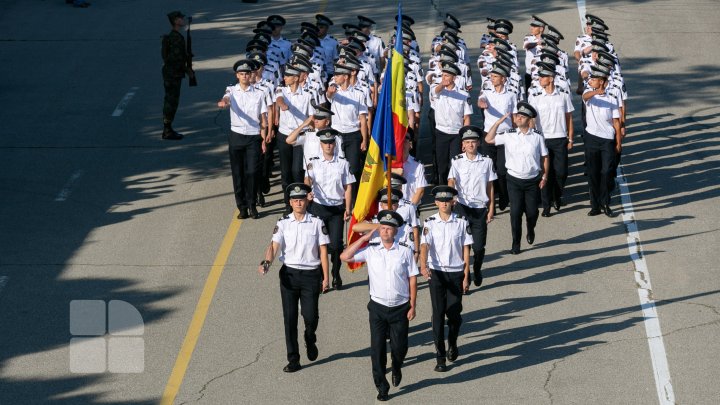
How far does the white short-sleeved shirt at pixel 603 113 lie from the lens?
18078 millimetres

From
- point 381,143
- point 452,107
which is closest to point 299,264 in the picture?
point 381,143

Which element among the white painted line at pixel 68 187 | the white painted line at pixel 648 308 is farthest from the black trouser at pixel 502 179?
the white painted line at pixel 68 187

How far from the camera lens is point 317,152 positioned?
1686 cm

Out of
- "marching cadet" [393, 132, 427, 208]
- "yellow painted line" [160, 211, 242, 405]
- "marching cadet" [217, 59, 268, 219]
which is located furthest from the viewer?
"marching cadet" [217, 59, 268, 219]

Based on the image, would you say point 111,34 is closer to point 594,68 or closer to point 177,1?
point 177,1

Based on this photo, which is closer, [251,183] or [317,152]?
[317,152]

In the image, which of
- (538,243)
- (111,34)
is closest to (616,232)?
(538,243)

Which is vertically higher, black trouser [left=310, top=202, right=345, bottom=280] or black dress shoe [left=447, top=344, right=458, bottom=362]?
black trouser [left=310, top=202, right=345, bottom=280]

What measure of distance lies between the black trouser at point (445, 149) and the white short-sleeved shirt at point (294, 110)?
6.11 feet

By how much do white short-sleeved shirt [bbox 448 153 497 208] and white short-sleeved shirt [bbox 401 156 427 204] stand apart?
452mm

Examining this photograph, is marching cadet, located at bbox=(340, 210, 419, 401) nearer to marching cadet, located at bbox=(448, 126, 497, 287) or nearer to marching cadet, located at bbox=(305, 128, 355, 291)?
marching cadet, located at bbox=(305, 128, 355, 291)

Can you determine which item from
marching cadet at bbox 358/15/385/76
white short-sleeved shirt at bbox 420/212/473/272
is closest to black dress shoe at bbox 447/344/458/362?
white short-sleeved shirt at bbox 420/212/473/272

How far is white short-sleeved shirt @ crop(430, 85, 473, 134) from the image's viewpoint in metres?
18.3

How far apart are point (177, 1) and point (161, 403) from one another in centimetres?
1882
